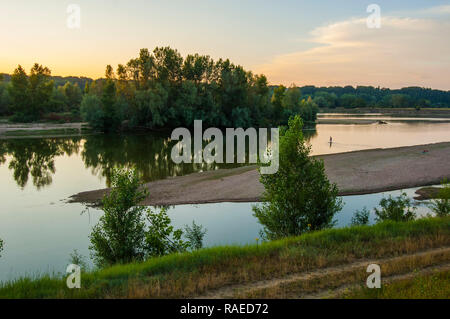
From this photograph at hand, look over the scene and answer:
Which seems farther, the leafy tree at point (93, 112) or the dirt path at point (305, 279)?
the leafy tree at point (93, 112)

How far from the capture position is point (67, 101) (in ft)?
404

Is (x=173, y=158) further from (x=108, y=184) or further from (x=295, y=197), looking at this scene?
(x=295, y=197)

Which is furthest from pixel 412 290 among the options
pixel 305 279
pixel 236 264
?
pixel 236 264

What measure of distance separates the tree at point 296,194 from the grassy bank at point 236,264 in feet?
8.61

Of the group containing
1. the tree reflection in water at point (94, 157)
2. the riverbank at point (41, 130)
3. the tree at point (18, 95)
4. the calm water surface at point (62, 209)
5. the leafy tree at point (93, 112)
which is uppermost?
the tree at point (18, 95)

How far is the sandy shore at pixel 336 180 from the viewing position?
28.6m

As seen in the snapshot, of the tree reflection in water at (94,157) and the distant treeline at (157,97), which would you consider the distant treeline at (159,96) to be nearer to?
the distant treeline at (157,97)

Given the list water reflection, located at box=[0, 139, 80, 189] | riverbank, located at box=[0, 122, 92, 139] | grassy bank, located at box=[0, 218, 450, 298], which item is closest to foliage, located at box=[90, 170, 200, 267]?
grassy bank, located at box=[0, 218, 450, 298]

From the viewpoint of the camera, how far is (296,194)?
15.9 metres

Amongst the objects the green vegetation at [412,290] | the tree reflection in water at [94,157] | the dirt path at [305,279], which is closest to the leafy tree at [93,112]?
the tree reflection in water at [94,157]

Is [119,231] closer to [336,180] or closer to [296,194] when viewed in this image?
[296,194]

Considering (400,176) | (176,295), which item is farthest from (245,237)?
(400,176)

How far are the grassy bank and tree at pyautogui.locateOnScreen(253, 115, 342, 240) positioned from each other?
103 inches
